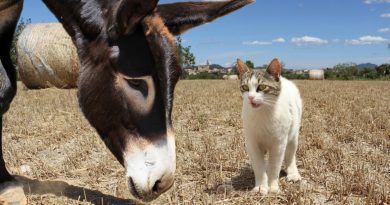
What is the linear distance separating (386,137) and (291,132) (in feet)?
8.31

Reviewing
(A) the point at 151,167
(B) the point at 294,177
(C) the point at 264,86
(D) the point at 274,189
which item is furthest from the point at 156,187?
(B) the point at 294,177

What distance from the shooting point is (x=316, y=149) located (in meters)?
5.73

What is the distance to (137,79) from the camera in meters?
2.46

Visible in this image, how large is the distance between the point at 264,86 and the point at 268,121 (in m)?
0.33

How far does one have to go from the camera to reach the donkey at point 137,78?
244 centimetres

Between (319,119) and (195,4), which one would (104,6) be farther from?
(319,119)

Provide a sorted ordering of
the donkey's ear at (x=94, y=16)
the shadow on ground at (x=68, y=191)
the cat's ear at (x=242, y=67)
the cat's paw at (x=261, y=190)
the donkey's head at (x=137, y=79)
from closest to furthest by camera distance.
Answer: the donkey's ear at (x=94, y=16), the donkey's head at (x=137, y=79), the shadow on ground at (x=68, y=191), the cat's paw at (x=261, y=190), the cat's ear at (x=242, y=67)

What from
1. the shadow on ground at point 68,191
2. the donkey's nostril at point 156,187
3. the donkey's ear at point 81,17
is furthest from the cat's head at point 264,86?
the donkey's ear at point 81,17

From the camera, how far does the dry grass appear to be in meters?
3.79

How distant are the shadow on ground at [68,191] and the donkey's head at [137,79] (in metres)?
1.19

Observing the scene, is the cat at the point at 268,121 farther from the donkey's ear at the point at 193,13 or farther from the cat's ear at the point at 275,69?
the donkey's ear at the point at 193,13

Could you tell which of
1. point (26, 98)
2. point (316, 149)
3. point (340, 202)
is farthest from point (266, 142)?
point (26, 98)

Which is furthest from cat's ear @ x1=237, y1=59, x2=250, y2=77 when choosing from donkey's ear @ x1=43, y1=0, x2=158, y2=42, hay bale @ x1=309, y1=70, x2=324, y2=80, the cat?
hay bale @ x1=309, y1=70, x2=324, y2=80

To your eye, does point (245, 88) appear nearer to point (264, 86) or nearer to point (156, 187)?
point (264, 86)
